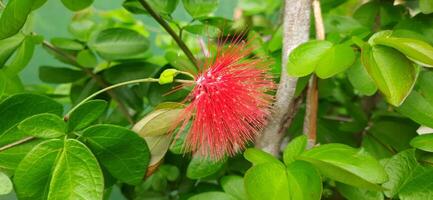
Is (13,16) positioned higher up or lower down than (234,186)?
higher up

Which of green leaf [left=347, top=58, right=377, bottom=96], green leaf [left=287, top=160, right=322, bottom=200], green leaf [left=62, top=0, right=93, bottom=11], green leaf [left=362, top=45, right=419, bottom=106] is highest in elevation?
green leaf [left=62, top=0, right=93, bottom=11]

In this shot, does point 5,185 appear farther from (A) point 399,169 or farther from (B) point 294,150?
(A) point 399,169

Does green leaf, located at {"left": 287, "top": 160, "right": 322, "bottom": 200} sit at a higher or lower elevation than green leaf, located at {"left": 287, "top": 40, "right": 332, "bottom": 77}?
lower

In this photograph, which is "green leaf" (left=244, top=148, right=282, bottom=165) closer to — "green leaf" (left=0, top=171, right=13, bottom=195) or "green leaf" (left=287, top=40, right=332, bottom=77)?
"green leaf" (left=287, top=40, right=332, bottom=77)

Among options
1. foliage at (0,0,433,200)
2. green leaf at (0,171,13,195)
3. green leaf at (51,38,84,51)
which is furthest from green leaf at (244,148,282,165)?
green leaf at (51,38,84,51)

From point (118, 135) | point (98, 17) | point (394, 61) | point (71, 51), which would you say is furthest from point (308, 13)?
point (98, 17)

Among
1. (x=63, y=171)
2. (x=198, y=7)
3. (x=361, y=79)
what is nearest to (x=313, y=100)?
(x=361, y=79)

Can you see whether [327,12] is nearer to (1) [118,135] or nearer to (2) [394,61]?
(2) [394,61]
